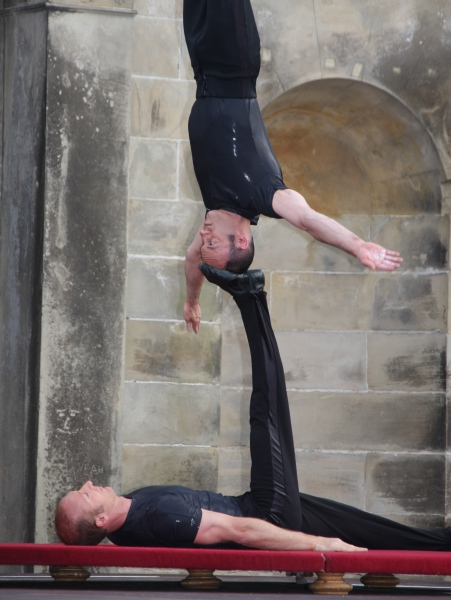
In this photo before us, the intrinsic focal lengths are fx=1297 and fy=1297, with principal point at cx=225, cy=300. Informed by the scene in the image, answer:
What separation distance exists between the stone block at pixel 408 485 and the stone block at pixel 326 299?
88cm

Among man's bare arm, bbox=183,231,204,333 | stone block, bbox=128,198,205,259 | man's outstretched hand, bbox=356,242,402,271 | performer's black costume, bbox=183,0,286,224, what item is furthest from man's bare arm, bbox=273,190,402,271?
stone block, bbox=128,198,205,259

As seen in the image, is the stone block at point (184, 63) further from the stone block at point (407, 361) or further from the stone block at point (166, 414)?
the stone block at point (407, 361)

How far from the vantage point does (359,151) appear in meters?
8.07

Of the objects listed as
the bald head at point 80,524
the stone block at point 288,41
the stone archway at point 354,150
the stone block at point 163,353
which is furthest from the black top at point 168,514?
the stone archway at point 354,150

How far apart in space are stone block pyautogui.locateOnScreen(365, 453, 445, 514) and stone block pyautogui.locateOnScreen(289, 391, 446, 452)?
0.10 m

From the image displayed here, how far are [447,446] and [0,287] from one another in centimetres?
277

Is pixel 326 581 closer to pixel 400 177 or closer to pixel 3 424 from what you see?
pixel 3 424

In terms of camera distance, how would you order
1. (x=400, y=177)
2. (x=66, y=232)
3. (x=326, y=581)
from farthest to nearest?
1. (x=400, y=177)
2. (x=66, y=232)
3. (x=326, y=581)

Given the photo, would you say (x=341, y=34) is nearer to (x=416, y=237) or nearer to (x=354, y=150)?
(x=354, y=150)

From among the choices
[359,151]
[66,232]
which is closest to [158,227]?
[66,232]

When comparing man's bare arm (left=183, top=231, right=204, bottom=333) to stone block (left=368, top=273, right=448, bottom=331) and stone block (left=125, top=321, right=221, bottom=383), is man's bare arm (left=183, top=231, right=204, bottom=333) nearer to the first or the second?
stone block (left=125, top=321, right=221, bottom=383)

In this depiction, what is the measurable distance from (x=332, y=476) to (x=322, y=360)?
70 cm

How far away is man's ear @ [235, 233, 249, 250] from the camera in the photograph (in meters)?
5.64

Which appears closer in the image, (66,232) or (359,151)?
(66,232)
